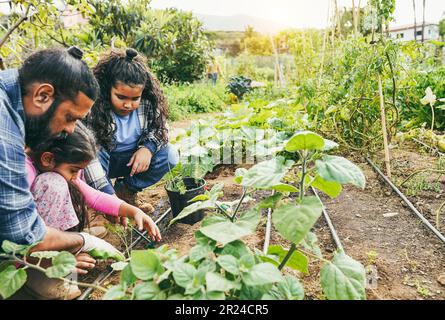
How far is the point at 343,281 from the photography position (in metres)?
1.04

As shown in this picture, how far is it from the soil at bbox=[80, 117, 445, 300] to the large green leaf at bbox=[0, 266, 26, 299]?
562mm

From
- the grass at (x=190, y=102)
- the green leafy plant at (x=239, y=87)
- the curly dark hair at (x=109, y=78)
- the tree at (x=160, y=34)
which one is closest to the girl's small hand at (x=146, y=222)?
the curly dark hair at (x=109, y=78)

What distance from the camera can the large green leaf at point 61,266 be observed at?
3.40ft

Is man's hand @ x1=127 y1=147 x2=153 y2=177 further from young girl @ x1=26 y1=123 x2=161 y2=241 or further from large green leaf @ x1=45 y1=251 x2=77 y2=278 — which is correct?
large green leaf @ x1=45 y1=251 x2=77 y2=278

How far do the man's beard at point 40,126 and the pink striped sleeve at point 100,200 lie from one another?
0.42 meters

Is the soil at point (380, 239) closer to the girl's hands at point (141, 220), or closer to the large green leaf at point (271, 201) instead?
the girl's hands at point (141, 220)

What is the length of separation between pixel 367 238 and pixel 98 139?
66.5 inches

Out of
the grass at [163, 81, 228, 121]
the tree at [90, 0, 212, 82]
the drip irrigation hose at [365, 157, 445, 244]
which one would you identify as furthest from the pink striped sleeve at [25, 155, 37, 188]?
the tree at [90, 0, 212, 82]

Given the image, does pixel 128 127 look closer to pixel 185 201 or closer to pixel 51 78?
pixel 185 201

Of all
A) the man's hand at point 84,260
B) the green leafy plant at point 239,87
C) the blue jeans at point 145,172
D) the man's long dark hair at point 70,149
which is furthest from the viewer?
the green leafy plant at point 239,87

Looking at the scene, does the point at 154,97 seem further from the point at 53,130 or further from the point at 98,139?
the point at 53,130
